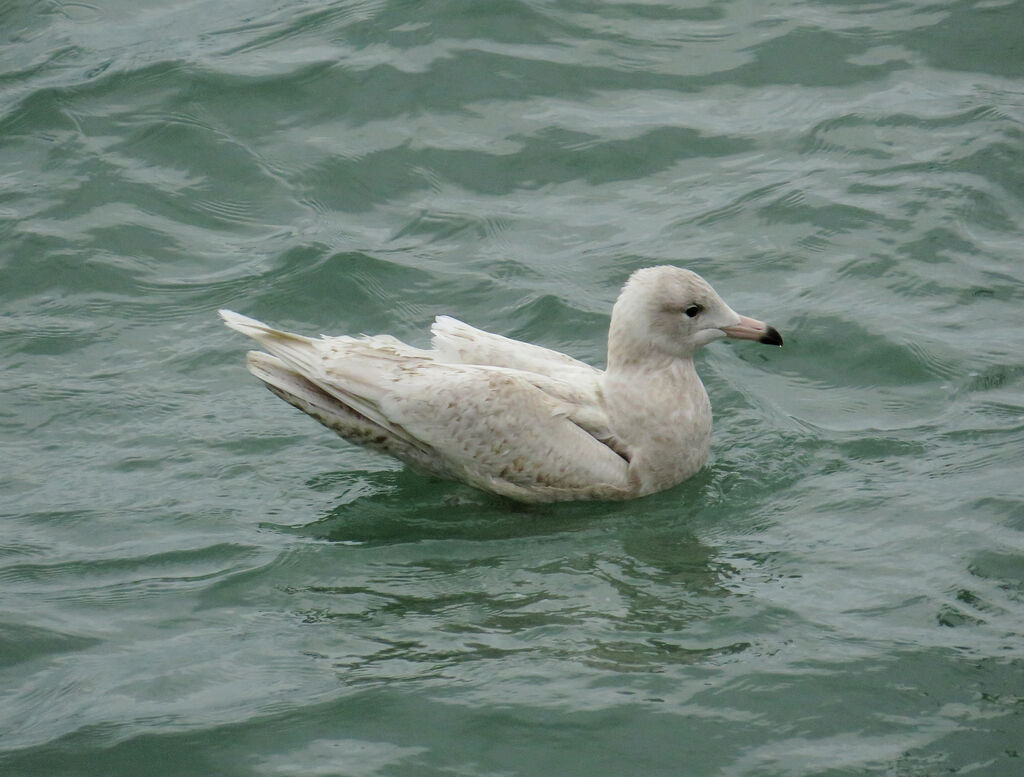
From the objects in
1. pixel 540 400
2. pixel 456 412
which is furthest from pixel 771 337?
→ pixel 456 412

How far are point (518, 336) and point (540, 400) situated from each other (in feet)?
5.22

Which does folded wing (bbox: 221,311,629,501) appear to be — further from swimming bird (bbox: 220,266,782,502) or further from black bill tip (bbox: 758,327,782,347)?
black bill tip (bbox: 758,327,782,347)

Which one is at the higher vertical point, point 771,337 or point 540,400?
point 771,337

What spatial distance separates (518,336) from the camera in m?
8.75

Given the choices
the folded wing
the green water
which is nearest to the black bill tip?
the green water

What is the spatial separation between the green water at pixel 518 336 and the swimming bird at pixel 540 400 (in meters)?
0.21

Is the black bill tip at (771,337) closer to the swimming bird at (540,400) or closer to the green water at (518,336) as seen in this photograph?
the swimming bird at (540,400)

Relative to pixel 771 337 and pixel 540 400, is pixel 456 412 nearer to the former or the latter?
pixel 540 400


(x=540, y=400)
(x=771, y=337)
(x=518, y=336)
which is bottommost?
(x=518, y=336)

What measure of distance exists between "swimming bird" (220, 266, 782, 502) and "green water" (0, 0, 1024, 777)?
0.21 m

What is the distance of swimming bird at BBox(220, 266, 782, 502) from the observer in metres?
7.16

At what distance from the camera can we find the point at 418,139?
10.5 meters

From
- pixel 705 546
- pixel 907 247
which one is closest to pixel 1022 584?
pixel 705 546

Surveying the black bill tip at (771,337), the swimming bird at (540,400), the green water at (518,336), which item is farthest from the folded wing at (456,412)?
the black bill tip at (771,337)
